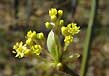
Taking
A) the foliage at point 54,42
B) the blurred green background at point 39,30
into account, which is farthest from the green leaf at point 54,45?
the blurred green background at point 39,30

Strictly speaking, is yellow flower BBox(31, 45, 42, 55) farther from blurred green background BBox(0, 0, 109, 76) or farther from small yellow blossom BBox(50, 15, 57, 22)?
blurred green background BBox(0, 0, 109, 76)

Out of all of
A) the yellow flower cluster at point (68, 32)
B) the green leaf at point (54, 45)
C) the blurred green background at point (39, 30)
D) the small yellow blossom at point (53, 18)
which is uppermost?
the small yellow blossom at point (53, 18)

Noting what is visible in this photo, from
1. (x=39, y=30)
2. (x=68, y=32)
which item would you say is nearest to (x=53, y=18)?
(x=68, y=32)

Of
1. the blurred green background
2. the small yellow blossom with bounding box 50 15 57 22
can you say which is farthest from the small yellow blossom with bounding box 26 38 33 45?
the blurred green background

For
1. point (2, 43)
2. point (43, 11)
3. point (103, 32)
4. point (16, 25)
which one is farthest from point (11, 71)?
point (43, 11)

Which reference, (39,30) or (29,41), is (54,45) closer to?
(29,41)

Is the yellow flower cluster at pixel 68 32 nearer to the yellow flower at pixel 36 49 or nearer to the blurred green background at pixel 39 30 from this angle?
the yellow flower at pixel 36 49

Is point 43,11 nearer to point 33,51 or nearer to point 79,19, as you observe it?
point 79,19

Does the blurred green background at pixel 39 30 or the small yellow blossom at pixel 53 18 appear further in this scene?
the blurred green background at pixel 39 30
